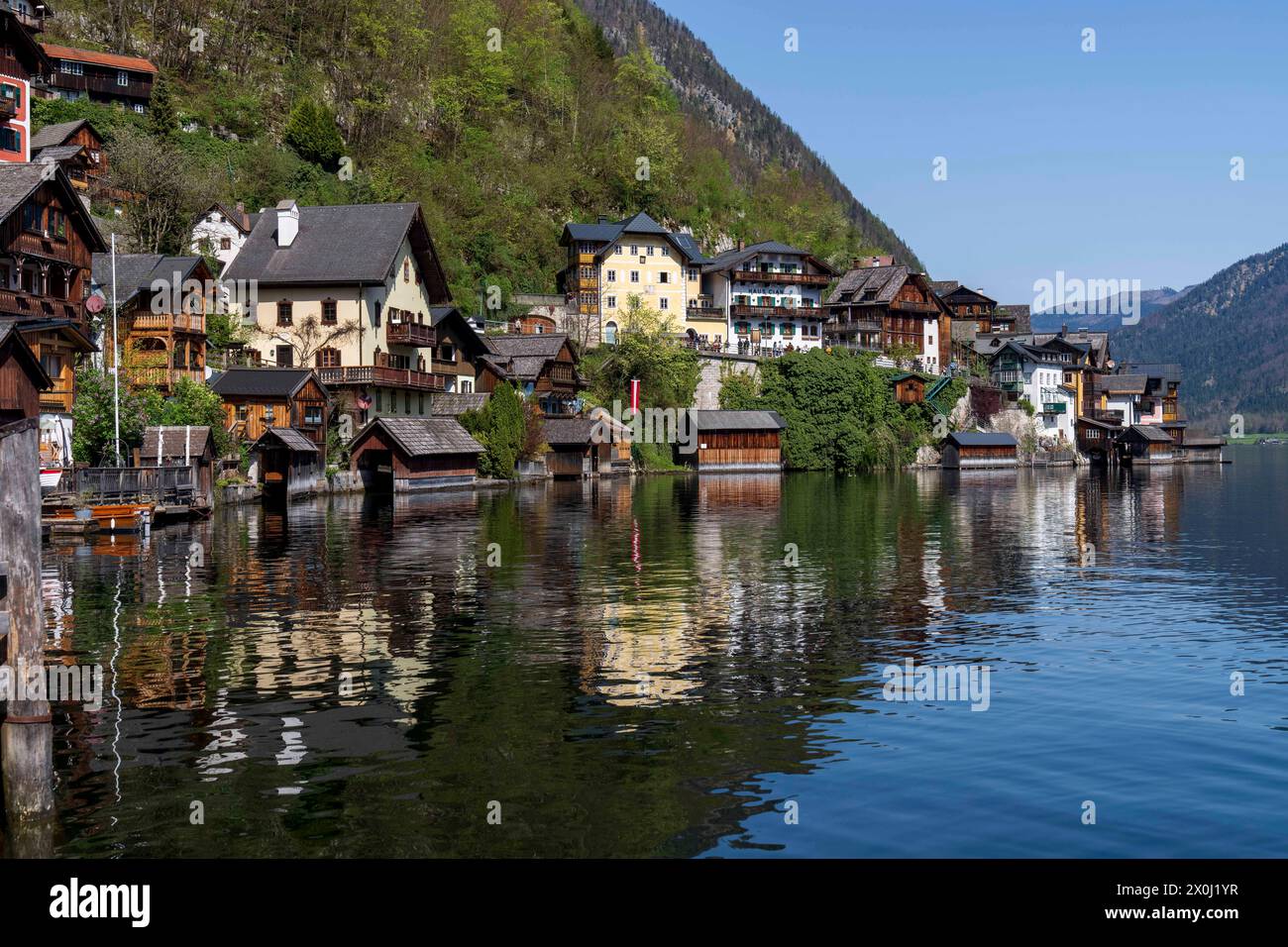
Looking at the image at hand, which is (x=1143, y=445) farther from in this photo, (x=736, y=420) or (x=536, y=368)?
(x=536, y=368)

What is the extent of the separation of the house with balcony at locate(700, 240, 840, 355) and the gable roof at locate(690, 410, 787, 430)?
49.5 feet

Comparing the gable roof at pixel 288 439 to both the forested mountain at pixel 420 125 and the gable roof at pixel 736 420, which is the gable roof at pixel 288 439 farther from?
the gable roof at pixel 736 420

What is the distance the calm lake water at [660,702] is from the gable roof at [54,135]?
54.5m

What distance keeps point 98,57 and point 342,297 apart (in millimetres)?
41456

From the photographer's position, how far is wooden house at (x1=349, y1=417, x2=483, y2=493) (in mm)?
78375

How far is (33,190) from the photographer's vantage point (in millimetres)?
56438

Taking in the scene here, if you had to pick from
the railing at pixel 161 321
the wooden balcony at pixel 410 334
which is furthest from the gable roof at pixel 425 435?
the railing at pixel 161 321

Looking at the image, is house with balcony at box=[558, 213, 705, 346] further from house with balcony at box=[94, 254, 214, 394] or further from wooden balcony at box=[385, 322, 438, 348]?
house with balcony at box=[94, 254, 214, 394]

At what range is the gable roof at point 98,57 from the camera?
106 m

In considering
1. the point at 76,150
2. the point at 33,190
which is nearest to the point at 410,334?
the point at 76,150

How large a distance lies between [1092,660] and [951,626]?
14.7ft
